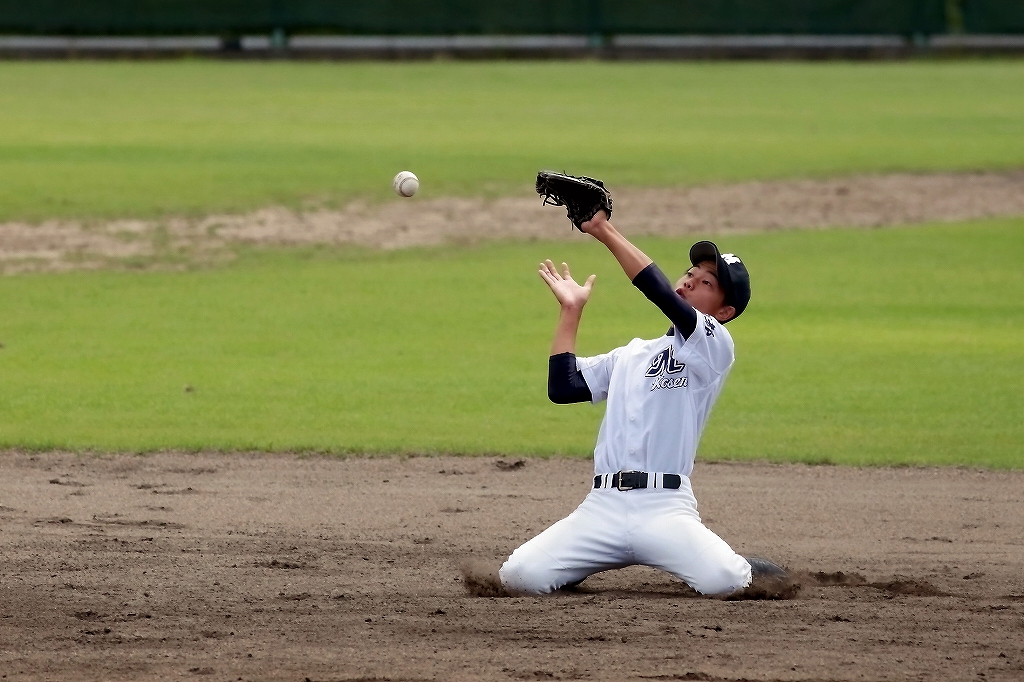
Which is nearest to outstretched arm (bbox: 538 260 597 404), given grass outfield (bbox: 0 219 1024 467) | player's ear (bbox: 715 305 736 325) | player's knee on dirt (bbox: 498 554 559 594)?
player's ear (bbox: 715 305 736 325)

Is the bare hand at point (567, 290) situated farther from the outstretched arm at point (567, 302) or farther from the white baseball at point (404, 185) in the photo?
the white baseball at point (404, 185)

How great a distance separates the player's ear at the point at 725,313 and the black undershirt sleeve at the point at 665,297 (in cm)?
27

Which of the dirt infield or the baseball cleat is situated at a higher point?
the baseball cleat

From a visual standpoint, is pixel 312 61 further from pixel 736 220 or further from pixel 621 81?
pixel 736 220

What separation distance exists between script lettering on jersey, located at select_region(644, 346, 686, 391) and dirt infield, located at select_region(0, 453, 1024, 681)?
32.9 inches

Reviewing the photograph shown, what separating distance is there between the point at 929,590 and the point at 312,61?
2568 cm

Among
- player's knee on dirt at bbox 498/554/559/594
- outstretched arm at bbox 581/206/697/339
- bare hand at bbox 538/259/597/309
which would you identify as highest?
outstretched arm at bbox 581/206/697/339

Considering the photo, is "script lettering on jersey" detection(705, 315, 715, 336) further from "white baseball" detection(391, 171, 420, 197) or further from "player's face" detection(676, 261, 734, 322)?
"white baseball" detection(391, 171, 420, 197)

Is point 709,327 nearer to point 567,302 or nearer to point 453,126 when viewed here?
point 567,302

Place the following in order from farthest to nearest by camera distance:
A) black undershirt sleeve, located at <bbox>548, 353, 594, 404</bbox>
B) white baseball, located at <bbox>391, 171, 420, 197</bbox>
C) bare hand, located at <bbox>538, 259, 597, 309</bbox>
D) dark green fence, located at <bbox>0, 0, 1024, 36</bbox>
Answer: dark green fence, located at <bbox>0, 0, 1024, 36</bbox> → white baseball, located at <bbox>391, 171, 420, 197</bbox> → black undershirt sleeve, located at <bbox>548, 353, 594, 404</bbox> → bare hand, located at <bbox>538, 259, 597, 309</bbox>

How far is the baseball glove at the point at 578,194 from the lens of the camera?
5105 millimetres

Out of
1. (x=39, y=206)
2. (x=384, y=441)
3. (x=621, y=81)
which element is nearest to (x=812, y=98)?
(x=621, y=81)

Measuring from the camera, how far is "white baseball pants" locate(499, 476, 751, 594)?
5.27 m

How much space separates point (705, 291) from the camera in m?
5.41
